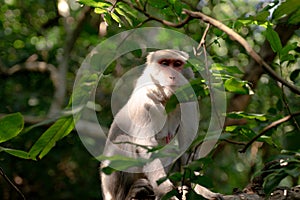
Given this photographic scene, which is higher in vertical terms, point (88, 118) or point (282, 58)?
point (282, 58)

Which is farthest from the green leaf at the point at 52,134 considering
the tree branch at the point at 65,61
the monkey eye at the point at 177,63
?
the tree branch at the point at 65,61

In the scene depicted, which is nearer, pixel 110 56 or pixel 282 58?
pixel 282 58

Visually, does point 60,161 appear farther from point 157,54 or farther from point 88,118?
point 157,54

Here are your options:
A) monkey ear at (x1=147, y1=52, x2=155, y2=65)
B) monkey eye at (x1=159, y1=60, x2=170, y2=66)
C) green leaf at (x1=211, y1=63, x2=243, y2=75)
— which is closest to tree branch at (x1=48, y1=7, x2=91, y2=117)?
monkey ear at (x1=147, y1=52, x2=155, y2=65)

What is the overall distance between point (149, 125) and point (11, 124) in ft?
4.85

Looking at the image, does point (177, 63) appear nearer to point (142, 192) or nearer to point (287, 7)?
point (142, 192)

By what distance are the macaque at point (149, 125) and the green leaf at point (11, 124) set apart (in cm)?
127

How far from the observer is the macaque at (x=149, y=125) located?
268cm

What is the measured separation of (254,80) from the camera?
3596 millimetres

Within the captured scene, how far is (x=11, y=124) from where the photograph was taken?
1354mm

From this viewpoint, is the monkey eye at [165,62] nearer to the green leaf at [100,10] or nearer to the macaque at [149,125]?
the macaque at [149,125]

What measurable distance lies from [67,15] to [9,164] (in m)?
1.86

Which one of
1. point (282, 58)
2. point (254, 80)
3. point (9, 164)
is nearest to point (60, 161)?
point (9, 164)

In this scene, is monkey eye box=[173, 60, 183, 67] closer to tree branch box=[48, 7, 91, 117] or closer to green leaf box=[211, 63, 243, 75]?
green leaf box=[211, 63, 243, 75]
